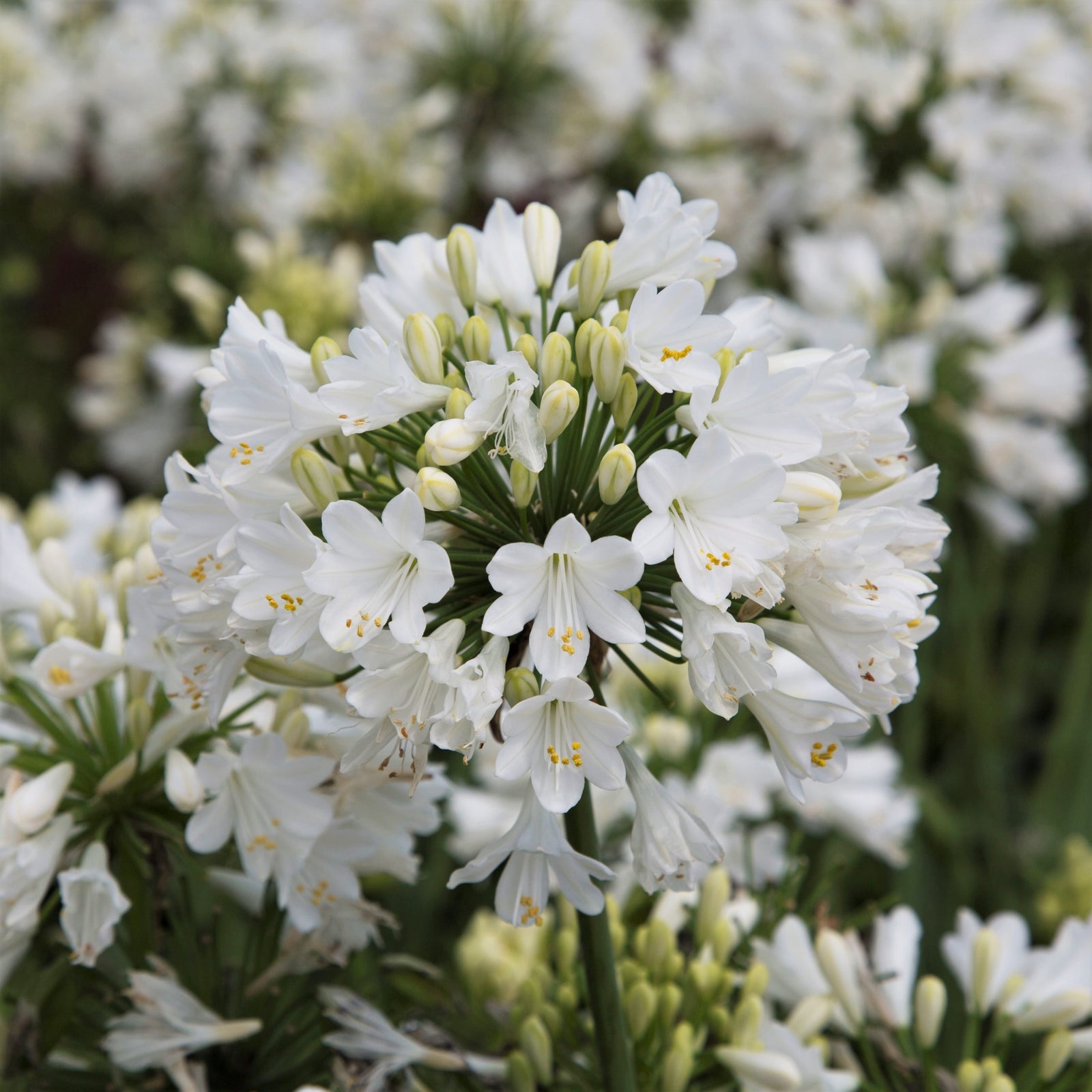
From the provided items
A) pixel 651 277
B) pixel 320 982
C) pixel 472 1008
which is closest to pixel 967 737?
pixel 472 1008

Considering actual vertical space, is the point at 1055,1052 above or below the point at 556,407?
below

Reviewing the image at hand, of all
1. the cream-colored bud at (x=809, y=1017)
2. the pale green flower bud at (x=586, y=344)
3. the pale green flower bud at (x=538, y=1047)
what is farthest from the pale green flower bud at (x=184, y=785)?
the cream-colored bud at (x=809, y=1017)

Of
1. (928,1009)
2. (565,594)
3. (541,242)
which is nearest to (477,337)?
(541,242)

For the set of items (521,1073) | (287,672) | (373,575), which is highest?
(373,575)

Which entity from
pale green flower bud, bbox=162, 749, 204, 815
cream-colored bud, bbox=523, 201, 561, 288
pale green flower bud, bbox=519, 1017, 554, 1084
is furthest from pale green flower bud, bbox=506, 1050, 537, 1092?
cream-colored bud, bbox=523, 201, 561, 288

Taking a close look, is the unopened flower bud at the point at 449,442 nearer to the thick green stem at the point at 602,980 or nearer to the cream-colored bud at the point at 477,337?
the cream-colored bud at the point at 477,337

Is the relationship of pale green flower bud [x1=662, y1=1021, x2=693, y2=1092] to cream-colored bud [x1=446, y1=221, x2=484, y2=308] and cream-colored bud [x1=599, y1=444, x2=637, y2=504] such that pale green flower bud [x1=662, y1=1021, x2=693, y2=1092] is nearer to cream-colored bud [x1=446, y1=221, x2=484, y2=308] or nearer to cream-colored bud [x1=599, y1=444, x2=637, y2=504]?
cream-colored bud [x1=599, y1=444, x2=637, y2=504]

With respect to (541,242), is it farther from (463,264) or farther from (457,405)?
(457,405)
